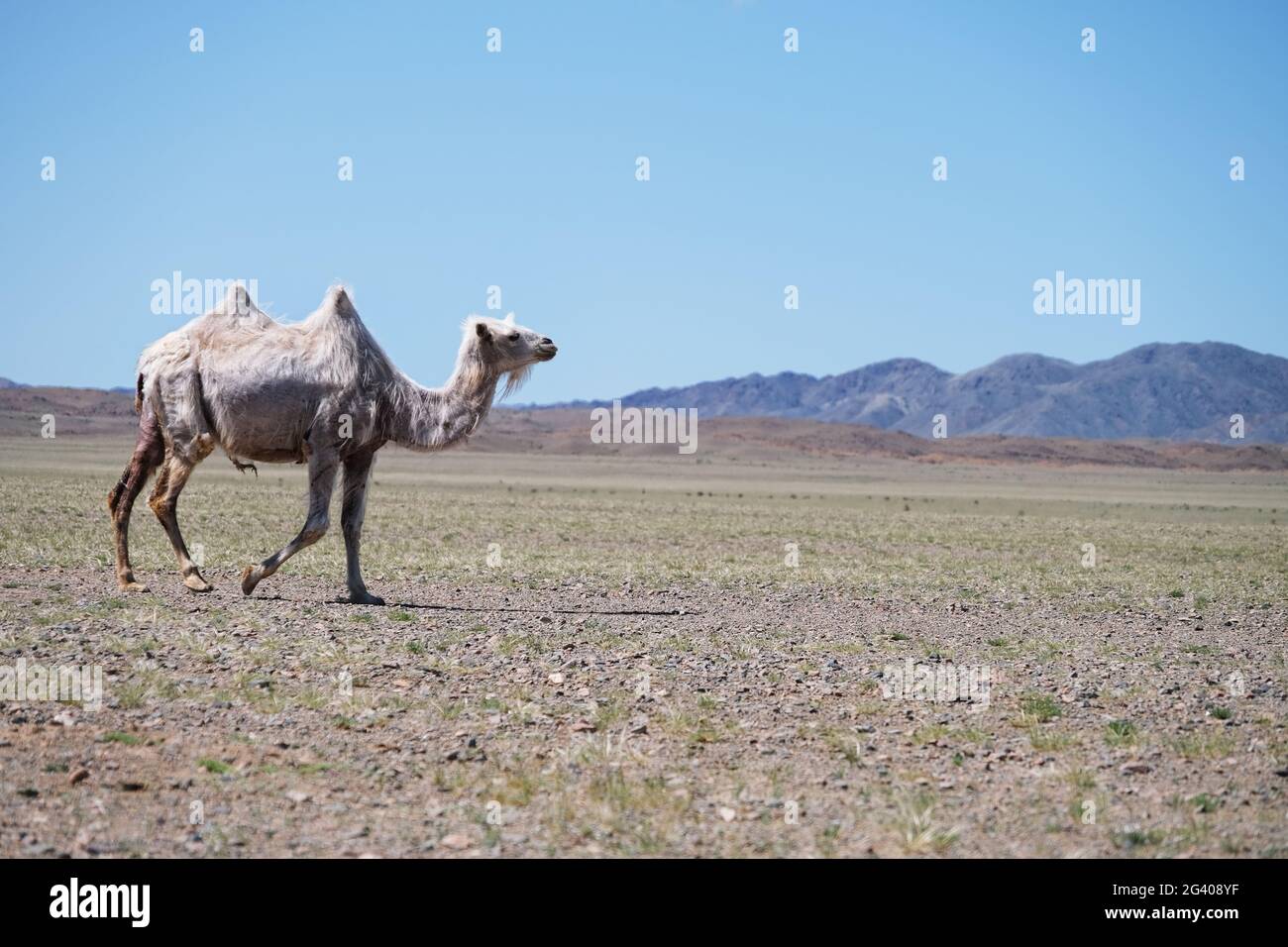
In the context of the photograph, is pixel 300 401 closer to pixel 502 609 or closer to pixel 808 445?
pixel 502 609

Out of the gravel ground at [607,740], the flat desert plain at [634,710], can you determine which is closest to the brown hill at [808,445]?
the flat desert plain at [634,710]

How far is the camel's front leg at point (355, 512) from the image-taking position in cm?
1388

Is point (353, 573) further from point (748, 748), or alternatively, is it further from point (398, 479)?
point (398, 479)

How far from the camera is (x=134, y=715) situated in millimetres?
8531

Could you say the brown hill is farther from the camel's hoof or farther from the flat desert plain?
the camel's hoof

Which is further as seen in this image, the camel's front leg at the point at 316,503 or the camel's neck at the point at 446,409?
the camel's neck at the point at 446,409

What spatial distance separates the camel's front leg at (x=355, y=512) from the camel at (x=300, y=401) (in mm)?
13

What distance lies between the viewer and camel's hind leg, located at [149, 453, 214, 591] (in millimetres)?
13711

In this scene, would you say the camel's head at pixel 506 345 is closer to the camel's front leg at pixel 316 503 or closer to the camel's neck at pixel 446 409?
the camel's neck at pixel 446 409

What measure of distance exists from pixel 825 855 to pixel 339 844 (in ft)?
7.64

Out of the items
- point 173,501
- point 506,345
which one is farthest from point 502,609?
point 173,501

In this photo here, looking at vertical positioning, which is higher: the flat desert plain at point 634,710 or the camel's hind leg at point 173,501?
the camel's hind leg at point 173,501
